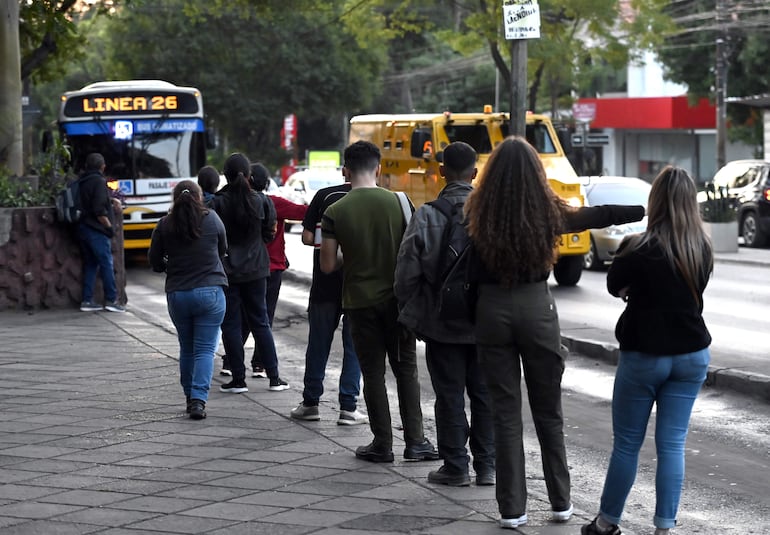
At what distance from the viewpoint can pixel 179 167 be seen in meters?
22.1

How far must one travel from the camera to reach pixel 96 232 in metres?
14.7

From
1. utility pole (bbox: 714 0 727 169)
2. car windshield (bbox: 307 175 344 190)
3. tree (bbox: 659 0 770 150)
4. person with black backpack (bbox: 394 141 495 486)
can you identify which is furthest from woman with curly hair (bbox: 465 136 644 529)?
tree (bbox: 659 0 770 150)

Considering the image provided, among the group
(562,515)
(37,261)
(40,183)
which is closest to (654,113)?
(40,183)

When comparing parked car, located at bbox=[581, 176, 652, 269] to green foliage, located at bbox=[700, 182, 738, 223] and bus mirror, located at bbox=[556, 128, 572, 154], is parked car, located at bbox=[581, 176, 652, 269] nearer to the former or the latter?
bus mirror, located at bbox=[556, 128, 572, 154]

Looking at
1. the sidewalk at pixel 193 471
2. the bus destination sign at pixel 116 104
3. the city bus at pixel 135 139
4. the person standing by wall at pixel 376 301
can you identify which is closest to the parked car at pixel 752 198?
the city bus at pixel 135 139

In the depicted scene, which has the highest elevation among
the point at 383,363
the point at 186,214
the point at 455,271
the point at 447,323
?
the point at 186,214

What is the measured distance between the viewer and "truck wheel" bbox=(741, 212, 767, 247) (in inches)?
1030

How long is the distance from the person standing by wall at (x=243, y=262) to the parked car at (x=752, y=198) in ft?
57.8

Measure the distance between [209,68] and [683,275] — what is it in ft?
157

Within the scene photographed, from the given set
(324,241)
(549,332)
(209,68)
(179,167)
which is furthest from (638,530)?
(209,68)

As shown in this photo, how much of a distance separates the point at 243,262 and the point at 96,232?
19.7 ft

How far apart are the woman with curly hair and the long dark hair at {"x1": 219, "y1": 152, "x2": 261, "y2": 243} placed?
363 centimetres

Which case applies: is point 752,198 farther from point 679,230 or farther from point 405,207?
point 679,230

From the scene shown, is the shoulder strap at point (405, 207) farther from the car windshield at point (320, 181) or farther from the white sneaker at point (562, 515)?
the car windshield at point (320, 181)
